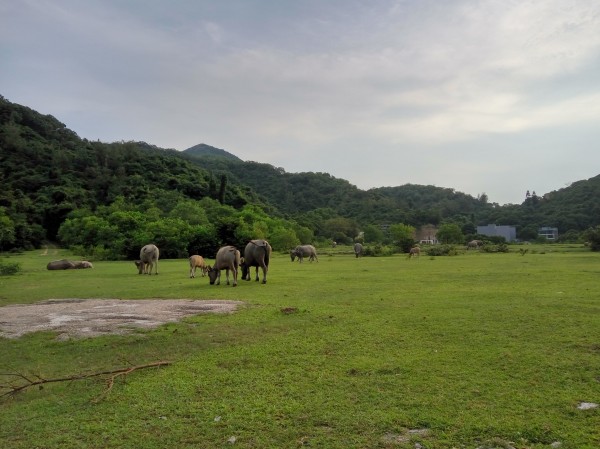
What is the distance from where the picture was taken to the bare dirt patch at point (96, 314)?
10.6 m

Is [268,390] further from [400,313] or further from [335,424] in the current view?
[400,313]

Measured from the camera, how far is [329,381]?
6.77 meters

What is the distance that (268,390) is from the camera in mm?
6473

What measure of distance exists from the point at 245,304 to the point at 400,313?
4.59 m

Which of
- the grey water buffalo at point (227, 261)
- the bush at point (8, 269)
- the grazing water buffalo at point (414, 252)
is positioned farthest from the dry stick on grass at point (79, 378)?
the grazing water buffalo at point (414, 252)

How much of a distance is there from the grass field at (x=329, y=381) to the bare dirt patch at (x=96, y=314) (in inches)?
26.6

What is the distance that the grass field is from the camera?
17.0ft

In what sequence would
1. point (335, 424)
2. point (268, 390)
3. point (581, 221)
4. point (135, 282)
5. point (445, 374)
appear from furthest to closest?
point (581, 221)
point (135, 282)
point (445, 374)
point (268, 390)
point (335, 424)

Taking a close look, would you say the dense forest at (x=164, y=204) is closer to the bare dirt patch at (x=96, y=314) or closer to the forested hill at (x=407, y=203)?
the forested hill at (x=407, y=203)

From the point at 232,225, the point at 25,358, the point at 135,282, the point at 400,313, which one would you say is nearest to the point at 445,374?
the point at 400,313

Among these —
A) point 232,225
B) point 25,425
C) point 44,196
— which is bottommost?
point 25,425

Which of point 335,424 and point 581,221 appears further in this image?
point 581,221

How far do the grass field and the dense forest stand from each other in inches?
1378

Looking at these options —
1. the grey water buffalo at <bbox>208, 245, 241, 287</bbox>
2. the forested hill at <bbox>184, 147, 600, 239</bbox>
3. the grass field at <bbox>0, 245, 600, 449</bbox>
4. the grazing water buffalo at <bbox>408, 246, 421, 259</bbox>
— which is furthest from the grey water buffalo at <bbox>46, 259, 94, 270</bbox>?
the forested hill at <bbox>184, 147, 600, 239</bbox>
